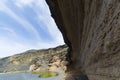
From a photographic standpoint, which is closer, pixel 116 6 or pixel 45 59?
pixel 116 6

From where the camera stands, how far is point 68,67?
80.7 ft

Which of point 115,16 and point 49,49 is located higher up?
point 49,49

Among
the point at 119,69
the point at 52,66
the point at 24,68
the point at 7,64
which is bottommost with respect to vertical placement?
the point at 119,69

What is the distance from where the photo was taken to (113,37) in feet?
9.82

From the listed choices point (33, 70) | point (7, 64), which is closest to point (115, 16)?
point (33, 70)

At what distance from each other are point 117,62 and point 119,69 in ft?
0.43

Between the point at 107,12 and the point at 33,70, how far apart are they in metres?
96.0

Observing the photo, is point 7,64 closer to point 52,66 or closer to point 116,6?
point 52,66

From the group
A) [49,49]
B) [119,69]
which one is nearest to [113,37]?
[119,69]

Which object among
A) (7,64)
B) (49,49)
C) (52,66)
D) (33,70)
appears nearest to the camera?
(52,66)

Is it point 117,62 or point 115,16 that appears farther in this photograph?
point 117,62

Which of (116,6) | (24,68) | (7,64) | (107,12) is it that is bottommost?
(116,6)

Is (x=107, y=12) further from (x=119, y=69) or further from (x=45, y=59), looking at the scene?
(x=45, y=59)

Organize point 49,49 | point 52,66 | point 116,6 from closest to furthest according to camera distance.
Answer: point 116,6, point 52,66, point 49,49
